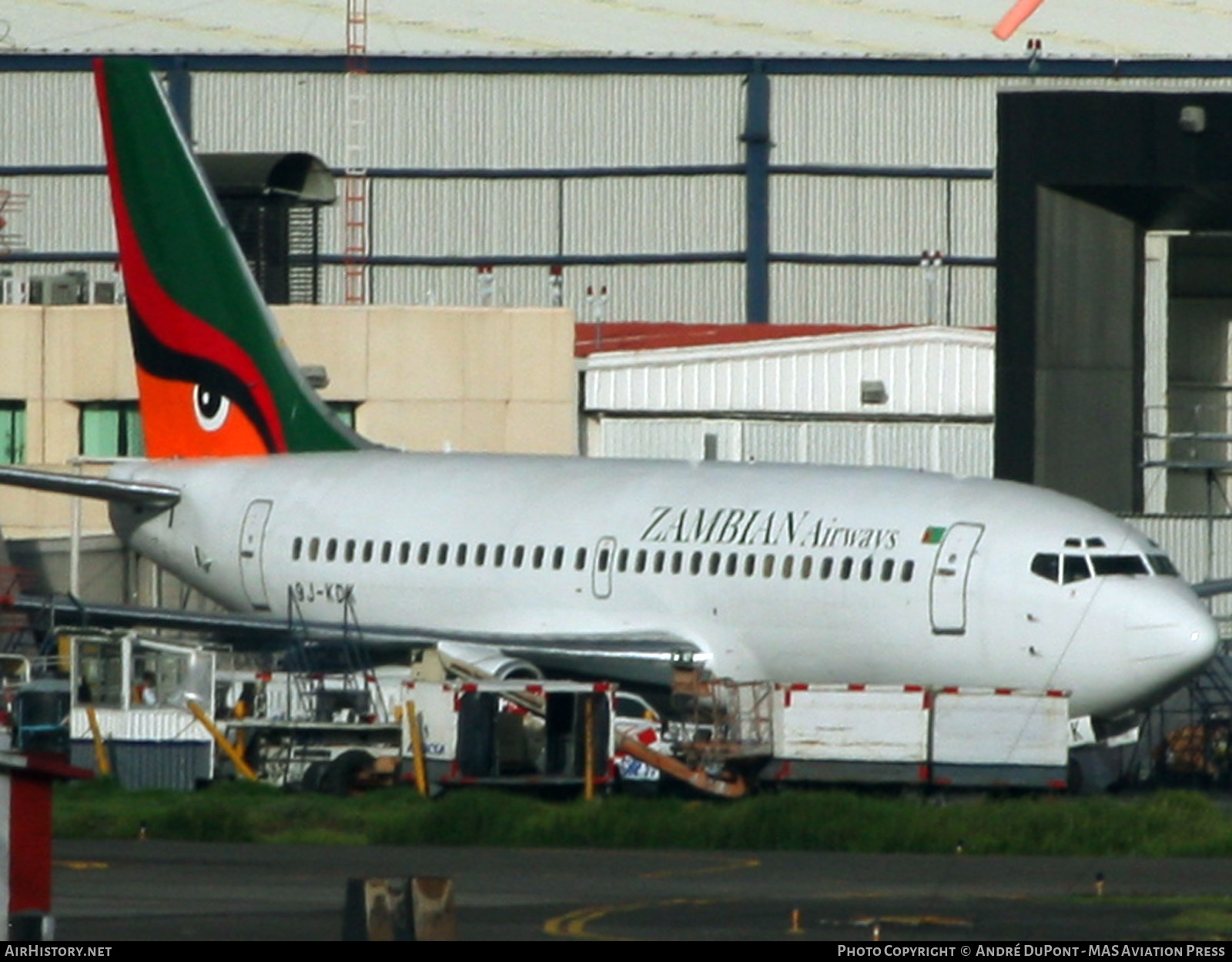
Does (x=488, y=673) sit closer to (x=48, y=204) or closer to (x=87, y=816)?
(x=87, y=816)

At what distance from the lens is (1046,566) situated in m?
31.8

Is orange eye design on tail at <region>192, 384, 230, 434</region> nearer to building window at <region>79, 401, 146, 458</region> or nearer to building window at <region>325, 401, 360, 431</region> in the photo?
building window at <region>325, 401, 360, 431</region>

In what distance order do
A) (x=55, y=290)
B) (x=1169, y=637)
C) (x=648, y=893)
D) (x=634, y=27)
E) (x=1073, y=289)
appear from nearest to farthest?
(x=648, y=893)
(x=1169, y=637)
(x=1073, y=289)
(x=55, y=290)
(x=634, y=27)

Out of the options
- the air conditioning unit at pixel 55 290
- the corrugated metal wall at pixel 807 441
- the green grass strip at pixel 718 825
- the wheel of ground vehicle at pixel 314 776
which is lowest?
the wheel of ground vehicle at pixel 314 776

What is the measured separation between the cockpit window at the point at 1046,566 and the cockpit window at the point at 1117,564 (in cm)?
42

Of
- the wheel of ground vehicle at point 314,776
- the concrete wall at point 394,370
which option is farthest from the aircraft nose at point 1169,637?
the concrete wall at point 394,370

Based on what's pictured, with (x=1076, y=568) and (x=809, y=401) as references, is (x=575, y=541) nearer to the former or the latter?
(x=1076, y=568)

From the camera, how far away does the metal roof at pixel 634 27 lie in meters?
64.9

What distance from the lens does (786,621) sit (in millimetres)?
33625

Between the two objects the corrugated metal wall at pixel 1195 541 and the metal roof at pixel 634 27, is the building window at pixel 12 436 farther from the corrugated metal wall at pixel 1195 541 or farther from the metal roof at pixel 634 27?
the corrugated metal wall at pixel 1195 541

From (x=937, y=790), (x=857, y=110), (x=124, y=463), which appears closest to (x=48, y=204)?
(x=857, y=110)

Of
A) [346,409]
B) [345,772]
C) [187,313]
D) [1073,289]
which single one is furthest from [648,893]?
[346,409]

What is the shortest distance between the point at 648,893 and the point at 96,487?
64.0 ft

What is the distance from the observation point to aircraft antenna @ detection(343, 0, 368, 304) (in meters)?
65.2
